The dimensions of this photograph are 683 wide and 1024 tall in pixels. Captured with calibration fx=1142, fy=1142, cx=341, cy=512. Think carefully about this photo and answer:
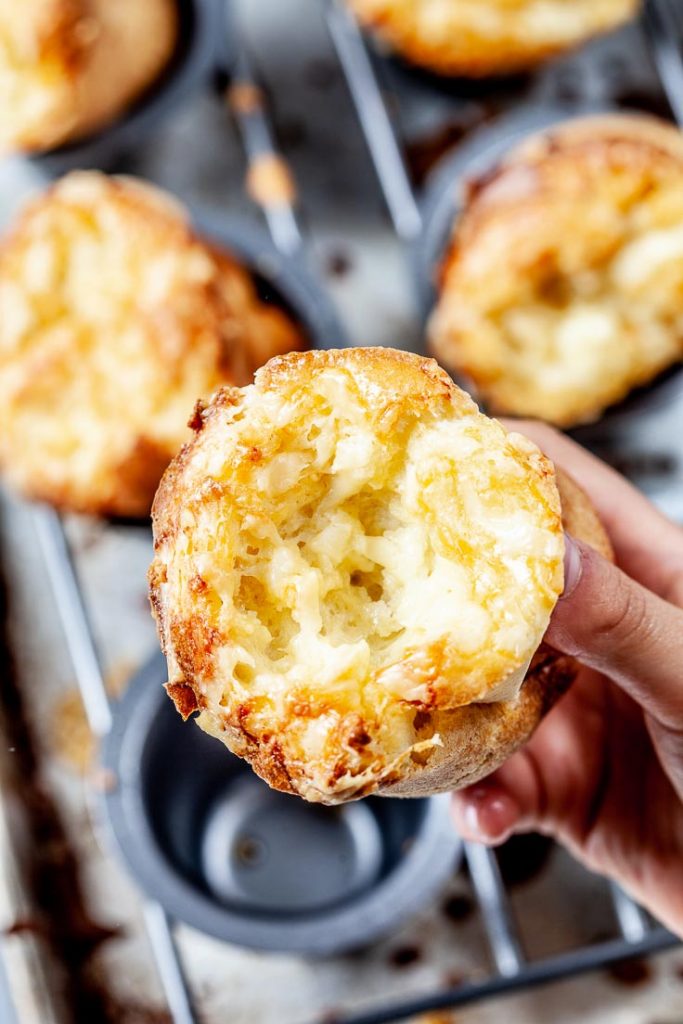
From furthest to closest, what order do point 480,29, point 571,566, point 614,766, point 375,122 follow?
point 375,122
point 480,29
point 614,766
point 571,566

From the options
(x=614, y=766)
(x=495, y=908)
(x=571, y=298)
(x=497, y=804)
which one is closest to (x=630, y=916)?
(x=495, y=908)

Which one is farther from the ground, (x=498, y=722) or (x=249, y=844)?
(x=498, y=722)

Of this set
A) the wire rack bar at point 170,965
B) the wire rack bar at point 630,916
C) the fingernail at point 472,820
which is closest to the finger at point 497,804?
the fingernail at point 472,820

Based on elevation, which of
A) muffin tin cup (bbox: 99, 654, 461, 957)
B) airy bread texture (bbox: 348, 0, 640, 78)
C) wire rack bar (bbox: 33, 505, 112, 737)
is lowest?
muffin tin cup (bbox: 99, 654, 461, 957)

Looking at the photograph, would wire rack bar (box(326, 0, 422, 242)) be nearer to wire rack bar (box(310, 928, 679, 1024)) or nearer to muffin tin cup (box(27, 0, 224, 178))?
muffin tin cup (box(27, 0, 224, 178))

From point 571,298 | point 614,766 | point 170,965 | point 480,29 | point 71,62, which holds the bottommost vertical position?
point 170,965

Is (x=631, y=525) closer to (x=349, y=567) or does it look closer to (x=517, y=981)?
(x=349, y=567)

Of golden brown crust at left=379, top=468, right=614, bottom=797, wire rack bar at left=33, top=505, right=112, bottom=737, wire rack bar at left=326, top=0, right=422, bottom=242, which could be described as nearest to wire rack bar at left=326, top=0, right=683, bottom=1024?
wire rack bar at left=326, top=0, right=422, bottom=242
